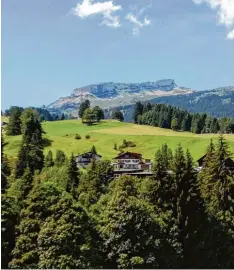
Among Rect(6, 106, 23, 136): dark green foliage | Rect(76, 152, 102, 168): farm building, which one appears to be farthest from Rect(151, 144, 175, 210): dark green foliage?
Rect(6, 106, 23, 136): dark green foliage

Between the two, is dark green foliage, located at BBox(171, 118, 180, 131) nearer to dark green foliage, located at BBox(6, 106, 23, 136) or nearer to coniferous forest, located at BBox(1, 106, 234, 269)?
dark green foliage, located at BBox(6, 106, 23, 136)

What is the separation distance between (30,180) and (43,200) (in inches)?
130

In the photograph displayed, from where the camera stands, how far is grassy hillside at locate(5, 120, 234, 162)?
241 ft

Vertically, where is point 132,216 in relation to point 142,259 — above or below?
above

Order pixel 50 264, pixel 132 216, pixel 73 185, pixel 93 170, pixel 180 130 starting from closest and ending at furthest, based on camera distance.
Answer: pixel 50 264 < pixel 132 216 < pixel 73 185 < pixel 93 170 < pixel 180 130

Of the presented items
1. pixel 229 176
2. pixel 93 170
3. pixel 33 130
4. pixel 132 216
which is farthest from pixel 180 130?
pixel 132 216

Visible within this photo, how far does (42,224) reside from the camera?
57.8 ft

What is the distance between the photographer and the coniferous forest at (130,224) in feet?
55.5

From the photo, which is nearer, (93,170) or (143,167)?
(93,170)

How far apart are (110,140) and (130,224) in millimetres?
64459

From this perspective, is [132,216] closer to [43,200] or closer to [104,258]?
[104,258]

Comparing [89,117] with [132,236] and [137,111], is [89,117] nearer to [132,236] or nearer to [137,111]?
[137,111]

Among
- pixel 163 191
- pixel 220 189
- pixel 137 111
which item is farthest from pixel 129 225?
pixel 137 111

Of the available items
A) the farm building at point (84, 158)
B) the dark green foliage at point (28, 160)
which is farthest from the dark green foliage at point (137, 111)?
the dark green foliage at point (28, 160)
